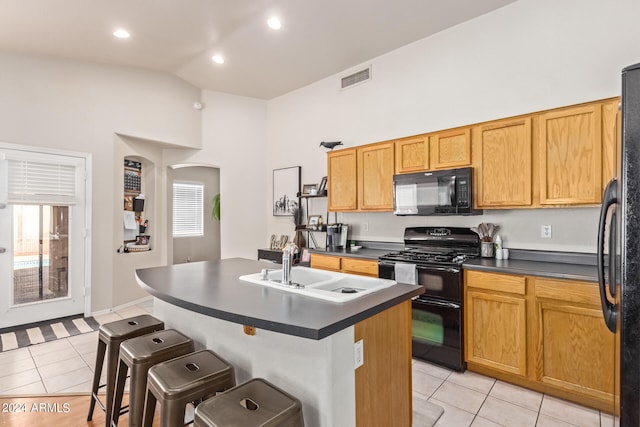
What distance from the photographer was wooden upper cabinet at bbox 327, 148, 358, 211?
163 inches

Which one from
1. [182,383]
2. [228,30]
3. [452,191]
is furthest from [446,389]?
[228,30]

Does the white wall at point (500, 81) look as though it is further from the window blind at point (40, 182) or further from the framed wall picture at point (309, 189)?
the window blind at point (40, 182)

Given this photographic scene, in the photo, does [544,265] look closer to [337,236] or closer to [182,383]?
[337,236]

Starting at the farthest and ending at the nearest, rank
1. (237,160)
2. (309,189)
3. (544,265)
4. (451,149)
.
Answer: (237,160) < (309,189) < (451,149) < (544,265)

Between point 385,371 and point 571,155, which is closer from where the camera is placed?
point 385,371

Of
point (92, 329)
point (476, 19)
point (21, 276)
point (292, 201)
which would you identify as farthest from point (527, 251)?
point (21, 276)

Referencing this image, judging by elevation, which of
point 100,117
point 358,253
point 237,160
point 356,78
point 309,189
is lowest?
point 358,253

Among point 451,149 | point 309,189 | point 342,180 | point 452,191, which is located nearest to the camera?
point 452,191

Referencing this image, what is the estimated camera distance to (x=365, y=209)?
4.01 metres

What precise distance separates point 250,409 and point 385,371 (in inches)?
28.6

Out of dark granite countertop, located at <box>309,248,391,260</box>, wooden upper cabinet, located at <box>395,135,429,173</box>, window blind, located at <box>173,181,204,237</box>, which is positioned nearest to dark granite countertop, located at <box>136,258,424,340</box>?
dark granite countertop, located at <box>309,248,391,260</box>

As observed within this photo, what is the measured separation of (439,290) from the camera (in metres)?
2.90

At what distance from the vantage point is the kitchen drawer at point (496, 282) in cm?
252

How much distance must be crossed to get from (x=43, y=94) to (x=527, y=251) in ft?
18.6
